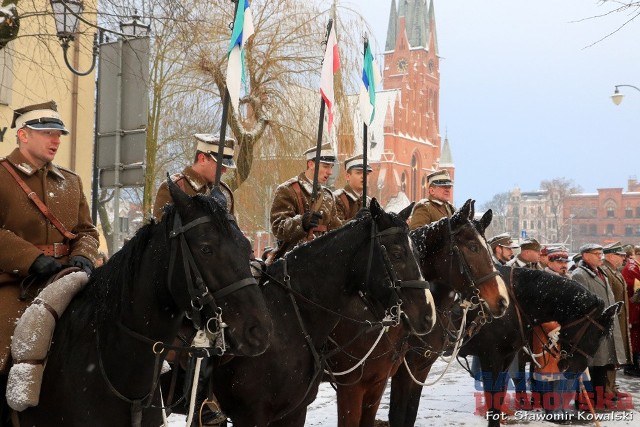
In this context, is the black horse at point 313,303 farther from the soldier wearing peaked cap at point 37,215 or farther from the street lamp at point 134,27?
the street lamp at point 134,27

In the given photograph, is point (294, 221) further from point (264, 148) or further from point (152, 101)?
point (152, 101)

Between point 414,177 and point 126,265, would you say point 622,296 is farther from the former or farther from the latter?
point 414,177

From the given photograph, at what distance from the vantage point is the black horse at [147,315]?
3.91 meters

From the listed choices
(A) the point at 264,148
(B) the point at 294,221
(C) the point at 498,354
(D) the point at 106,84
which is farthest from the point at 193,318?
(A) the point at 264,148

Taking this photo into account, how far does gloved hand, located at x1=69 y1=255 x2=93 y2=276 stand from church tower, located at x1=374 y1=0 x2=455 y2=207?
2887 inches

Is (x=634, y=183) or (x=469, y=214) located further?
(x=634, y=183)

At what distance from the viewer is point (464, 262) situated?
7.68m

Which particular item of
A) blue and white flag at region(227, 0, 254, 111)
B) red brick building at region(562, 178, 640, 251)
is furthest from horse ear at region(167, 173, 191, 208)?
red brick building at region(562, 178, 640, 251)

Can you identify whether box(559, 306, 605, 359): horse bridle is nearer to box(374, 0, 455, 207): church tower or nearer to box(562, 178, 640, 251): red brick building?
box(374, 0, 455, 207): church tower

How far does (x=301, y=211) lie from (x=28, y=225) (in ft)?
10.5

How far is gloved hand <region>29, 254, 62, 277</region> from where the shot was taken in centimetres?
453

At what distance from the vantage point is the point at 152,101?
20.8 meters

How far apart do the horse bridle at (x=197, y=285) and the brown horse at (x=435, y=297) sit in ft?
9.48

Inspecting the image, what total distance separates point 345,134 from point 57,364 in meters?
15.6
